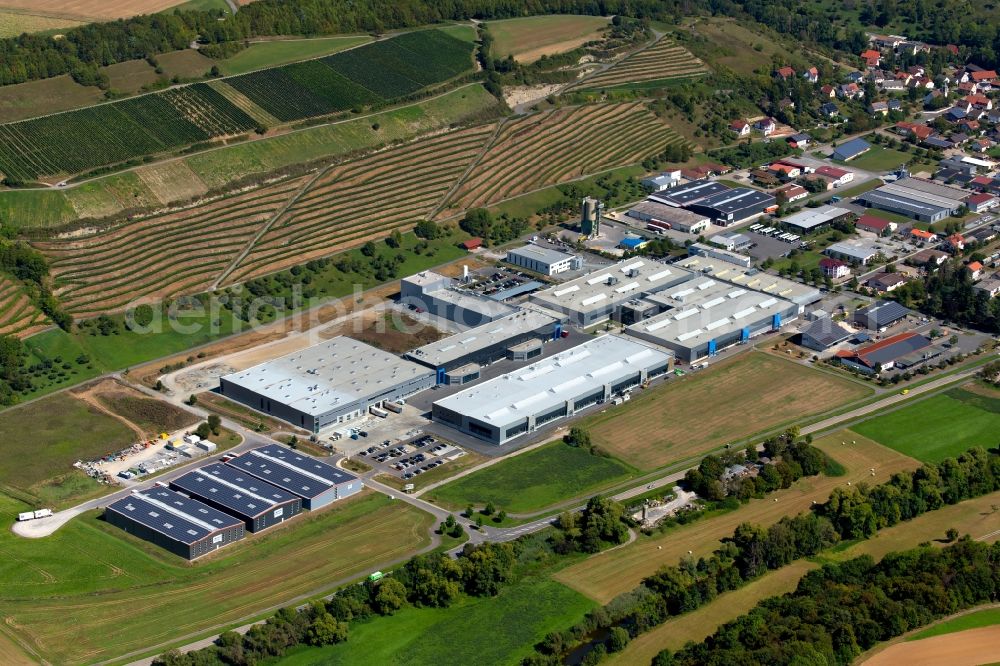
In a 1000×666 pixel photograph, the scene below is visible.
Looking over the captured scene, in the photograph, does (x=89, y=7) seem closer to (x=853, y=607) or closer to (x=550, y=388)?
(x=550, y=388)

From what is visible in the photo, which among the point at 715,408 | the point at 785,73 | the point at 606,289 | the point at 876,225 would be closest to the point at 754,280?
the point at 606,289

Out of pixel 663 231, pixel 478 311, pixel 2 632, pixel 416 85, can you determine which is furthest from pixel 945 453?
pixel 416 85

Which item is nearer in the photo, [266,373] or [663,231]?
[266,373]

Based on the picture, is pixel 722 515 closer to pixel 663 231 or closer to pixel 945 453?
pixel 945 453

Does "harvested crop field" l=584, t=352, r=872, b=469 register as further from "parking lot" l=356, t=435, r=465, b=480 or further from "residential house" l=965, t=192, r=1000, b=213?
"residential house" l=965, t=192, r=1000, b=213

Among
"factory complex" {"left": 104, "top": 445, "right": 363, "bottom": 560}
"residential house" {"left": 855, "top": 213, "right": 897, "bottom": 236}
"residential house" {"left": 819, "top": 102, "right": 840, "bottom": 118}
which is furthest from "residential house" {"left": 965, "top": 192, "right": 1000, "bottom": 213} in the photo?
"factory complex" {"left": 104, "top": 445, "right": 363, "bottom": 560}

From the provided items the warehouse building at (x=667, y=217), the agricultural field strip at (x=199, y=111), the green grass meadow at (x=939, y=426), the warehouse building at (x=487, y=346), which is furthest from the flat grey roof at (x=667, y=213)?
the green grass meadow at (x=939, y=426)

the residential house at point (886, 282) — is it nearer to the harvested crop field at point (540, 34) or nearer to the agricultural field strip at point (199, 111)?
the agricultural field strip at point (199, 111)
